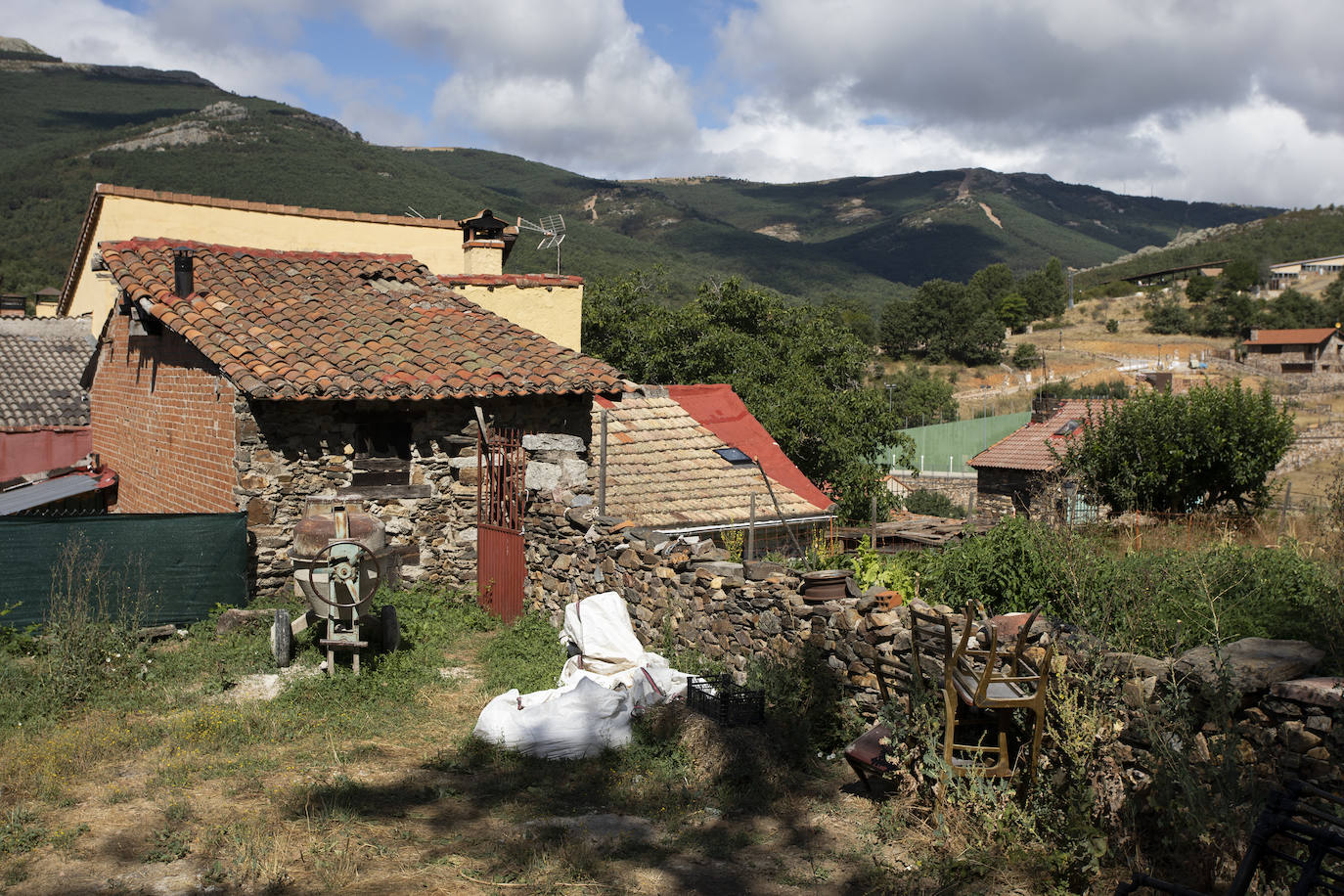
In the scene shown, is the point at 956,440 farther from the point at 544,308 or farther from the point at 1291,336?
the point at 1291,336

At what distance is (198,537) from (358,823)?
5.72 m

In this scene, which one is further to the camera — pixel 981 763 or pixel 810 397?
pixel 810 397

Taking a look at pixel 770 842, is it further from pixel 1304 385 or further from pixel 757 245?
pixel 757 245

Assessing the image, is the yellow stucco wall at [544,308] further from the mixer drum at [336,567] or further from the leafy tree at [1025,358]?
the leafy tree at [1025,358]

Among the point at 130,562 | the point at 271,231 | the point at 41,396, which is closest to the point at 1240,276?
the point at 271,231

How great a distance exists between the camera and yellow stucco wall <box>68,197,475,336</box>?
52.1ft

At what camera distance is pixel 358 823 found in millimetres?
5605

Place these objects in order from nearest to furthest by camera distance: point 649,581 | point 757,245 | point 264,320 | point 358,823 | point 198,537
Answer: point 358,823 → point 649,581 → point 198,537 → point 264,320 → point 757,245

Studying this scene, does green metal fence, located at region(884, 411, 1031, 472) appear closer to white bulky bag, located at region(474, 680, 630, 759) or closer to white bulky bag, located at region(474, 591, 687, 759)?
white bulky bag, located at region(474, 591, 687, 759)

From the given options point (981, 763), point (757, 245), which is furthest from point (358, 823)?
point (757, 245)

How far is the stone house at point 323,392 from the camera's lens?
1047cm

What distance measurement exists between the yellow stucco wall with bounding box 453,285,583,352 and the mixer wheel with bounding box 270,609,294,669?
25.7 ft

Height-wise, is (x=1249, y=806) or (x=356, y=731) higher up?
(x=1249, y=806)

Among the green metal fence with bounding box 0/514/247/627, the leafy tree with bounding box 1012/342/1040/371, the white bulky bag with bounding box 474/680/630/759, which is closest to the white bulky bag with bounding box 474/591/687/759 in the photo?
the white bulky bag with bounding box 474/680/630/759
